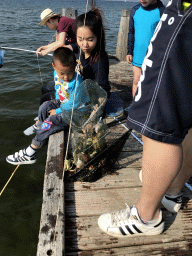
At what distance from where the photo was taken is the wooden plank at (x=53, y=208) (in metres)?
1.45

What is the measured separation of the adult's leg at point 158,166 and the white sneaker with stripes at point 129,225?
0.68 feet

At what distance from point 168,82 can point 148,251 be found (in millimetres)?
1124

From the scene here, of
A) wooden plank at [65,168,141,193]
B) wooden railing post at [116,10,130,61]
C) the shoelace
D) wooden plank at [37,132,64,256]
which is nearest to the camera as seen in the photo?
wooden plank at [37,132,64,256]

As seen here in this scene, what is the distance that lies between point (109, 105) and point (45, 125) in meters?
1.14

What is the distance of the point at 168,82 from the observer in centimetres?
112

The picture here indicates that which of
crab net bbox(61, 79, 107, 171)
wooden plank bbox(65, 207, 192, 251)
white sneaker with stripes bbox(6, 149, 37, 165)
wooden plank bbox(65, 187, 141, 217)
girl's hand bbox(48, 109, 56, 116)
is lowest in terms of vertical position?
white sneaker with stripes bbox(6, 149, 37, 165)

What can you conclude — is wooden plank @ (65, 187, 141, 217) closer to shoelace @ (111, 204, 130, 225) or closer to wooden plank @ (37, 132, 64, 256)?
wooden plank @ (37, 132, 64, 256)

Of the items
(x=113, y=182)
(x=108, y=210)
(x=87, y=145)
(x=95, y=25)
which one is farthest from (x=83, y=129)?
(x=95, y=25)

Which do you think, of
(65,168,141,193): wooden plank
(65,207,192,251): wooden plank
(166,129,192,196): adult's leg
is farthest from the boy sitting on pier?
(166,129,192,196): adult's leg

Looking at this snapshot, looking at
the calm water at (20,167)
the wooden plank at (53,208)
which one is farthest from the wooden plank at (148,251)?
the calm water at (20,167)

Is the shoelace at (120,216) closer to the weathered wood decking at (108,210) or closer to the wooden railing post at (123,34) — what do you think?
the weathered wood decking at (108,210)

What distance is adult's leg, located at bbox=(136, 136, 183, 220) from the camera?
122 centimetres

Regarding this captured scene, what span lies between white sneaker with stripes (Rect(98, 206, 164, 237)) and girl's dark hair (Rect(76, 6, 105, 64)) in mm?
1918

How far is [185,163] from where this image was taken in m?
1.60
